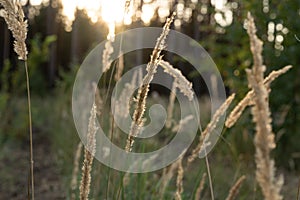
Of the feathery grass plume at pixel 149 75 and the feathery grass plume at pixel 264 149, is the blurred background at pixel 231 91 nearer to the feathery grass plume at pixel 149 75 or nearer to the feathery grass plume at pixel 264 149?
the feathery grass plume at pixel 149 75

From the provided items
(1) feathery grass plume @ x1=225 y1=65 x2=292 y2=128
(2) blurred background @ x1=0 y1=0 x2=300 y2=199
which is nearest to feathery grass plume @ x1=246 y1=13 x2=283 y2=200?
(1) feathery grass plume @ x1=225 y1=65 x2=292 y2=128

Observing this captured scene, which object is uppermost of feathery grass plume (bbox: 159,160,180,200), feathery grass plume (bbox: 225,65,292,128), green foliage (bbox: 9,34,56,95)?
green foliage (bbox: 9,34,56,95)

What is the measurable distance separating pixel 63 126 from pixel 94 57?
1945 mm

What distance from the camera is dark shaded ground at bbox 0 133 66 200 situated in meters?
3.57

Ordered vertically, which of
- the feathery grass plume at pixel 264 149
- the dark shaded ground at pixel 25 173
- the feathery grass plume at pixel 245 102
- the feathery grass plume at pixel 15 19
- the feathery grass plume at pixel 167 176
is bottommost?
the feathery grass plume at pixel 264 149

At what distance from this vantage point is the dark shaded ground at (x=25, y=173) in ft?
11.7

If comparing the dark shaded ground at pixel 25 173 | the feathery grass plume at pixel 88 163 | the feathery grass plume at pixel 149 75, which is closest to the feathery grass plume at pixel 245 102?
the feathery grass plume at pixel 149 75

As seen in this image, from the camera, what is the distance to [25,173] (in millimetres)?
4238

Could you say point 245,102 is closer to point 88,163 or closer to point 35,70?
point 88,163

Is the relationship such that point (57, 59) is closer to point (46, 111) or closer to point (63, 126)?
point (46, 111)

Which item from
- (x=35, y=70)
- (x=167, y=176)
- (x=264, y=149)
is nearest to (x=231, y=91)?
(x=167, y=176)

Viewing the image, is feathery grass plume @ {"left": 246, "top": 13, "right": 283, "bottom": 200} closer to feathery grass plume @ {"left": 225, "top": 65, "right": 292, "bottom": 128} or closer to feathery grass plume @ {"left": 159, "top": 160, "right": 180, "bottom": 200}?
feathery grass plume @ {"left": 225, "top": 65, "right": 292, "bottom": 128}

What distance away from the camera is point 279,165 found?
4812mm

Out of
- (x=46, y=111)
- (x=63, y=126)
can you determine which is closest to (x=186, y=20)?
(x=46, y=111)
